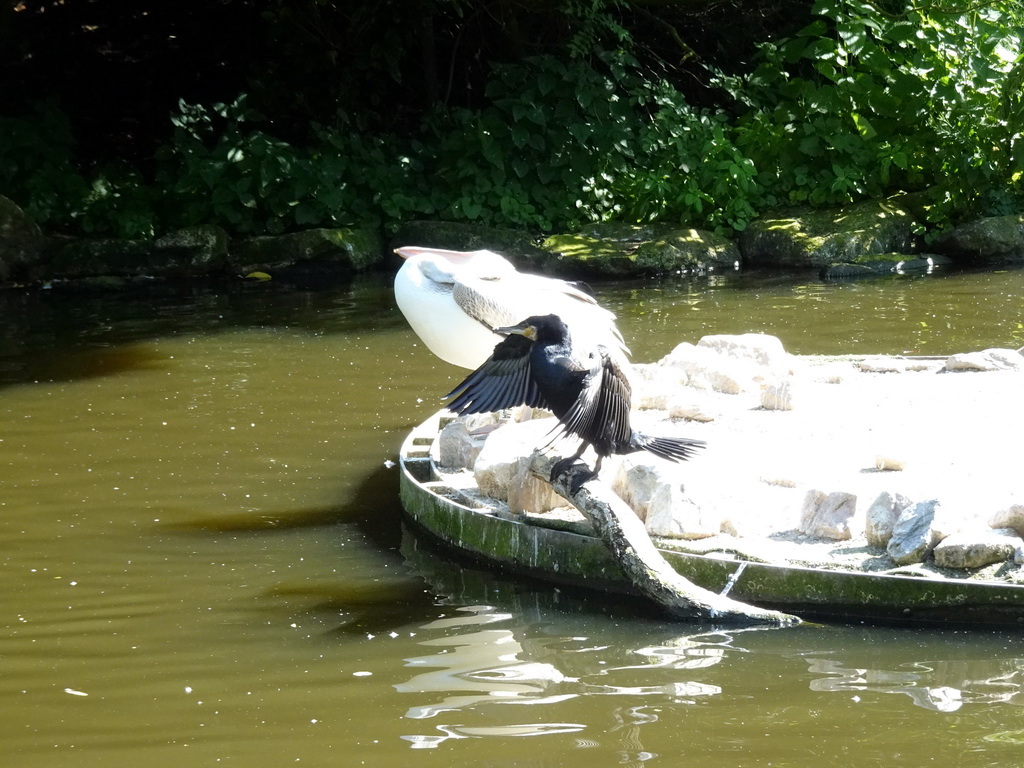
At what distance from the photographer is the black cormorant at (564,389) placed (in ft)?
12.9

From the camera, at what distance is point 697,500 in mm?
3988

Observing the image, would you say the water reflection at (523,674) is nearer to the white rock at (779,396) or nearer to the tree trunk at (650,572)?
the tree trunk at (650,572)

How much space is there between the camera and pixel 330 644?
3.69 m

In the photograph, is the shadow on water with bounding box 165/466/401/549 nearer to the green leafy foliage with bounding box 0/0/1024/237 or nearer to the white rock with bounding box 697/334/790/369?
the white rock with bounding box 697/334/790/369

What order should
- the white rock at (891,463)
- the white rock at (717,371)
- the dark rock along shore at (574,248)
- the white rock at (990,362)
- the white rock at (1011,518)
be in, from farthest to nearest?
1. the dark rock along shore at (574,248)
2. the white rock at (990,362)
3. the white rock at (717,371)
4. the white rock at (891,463)
5. the white rock at (1011,518)

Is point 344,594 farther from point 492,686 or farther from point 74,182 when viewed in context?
point 74,182

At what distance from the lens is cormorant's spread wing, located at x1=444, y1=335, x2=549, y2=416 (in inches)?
161

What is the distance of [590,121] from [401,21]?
248 cm

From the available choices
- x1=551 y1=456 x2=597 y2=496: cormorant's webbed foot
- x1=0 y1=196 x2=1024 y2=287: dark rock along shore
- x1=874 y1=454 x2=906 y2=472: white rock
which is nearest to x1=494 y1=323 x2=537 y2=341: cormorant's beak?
x1=551 y1=456 x2=597 y2=496: cormorant's webbed foot

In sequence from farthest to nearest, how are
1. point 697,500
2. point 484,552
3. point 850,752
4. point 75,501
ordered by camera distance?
point 75,501
point 484,552
point 697,500
point 850,752

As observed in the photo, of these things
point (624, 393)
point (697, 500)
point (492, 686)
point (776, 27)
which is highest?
point (776, 27)

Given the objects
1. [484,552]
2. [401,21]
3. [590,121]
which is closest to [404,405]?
[484,552]

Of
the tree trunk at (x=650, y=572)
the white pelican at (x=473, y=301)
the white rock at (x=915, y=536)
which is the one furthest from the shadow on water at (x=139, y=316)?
the white rock at (x=915, y=536)

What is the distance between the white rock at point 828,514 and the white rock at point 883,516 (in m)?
0.08
